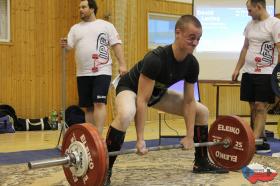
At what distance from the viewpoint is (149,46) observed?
6.82 metres

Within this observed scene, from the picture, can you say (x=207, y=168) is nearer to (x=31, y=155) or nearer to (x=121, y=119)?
(x=121, y=119)

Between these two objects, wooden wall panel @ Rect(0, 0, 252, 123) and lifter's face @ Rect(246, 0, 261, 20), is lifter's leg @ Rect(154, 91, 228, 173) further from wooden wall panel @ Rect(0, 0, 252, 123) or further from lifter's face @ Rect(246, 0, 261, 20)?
wooden wall panel @ Rect(0, 0, 252, 123)

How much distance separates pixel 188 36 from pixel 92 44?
1422mm

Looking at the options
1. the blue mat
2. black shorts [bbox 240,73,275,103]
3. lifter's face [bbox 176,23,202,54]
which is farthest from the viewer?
black shorts [bbox 240,73,275,103]

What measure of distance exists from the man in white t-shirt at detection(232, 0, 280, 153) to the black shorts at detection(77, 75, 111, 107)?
1345mm

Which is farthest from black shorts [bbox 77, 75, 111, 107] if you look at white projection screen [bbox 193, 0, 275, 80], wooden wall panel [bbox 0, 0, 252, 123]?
wooden wall panel [bbox 0, 0, 252, 123]

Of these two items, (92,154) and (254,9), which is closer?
(92,154)

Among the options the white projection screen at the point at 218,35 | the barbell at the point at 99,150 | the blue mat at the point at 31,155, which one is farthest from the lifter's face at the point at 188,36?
the white projection screen at the point at 218,35

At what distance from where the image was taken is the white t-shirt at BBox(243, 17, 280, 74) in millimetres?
3844

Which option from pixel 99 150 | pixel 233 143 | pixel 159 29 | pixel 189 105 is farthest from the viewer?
pixel 159 29

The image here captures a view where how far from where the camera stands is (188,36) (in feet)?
7.90

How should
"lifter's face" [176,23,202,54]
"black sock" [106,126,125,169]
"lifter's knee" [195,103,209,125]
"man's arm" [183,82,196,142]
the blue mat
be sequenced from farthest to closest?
1. the blue mat
2. "lifter's knee" [195,103,209,125]
3. "man's arm" [183,82,196,142]
4. "black sock" [106,126,125,169]
5. "lifter's face" [176,23,202,54]

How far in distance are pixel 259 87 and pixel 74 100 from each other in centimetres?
320

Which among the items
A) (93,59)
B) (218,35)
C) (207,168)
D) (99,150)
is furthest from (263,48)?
(99,150)
